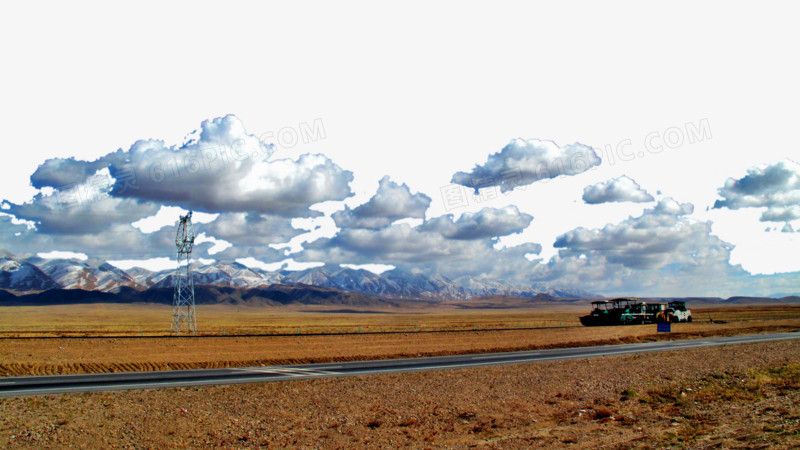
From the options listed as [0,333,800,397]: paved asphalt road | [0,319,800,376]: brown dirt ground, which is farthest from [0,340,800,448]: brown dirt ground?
[0,319,800,376]: brown dirt ground

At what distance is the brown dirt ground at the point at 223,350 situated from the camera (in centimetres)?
3077

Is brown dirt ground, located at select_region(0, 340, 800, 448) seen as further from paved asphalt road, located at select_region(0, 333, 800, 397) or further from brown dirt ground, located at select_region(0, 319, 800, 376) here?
brown dirt ground, located at select_region(0, 319, 800, 376)

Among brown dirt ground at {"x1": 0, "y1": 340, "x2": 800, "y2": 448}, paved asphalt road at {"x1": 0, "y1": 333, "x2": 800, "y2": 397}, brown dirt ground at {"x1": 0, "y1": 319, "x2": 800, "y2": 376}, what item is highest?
brown dirt ground at {"x1": 0, "y1": 340, "x2": 800, "y2": 448}

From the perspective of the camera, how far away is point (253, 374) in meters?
27.2

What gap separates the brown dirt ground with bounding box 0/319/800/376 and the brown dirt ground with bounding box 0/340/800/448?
409 inches

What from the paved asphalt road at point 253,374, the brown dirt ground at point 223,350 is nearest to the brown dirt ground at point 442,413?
the paved asphalt road at point 253,374

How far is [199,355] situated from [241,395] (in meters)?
17.3

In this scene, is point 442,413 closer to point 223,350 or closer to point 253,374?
point 253,374

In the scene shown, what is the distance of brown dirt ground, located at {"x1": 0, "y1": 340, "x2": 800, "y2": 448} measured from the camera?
14.9 m

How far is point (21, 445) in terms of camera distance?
1431 cm

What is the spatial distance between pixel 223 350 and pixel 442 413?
84.9ft

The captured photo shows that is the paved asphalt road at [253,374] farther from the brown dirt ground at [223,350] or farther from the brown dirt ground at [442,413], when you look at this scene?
the brown dirt ground at [223,350]

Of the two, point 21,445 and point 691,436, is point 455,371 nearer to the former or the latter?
point 691,436

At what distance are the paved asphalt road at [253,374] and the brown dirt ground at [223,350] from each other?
8.43ft
